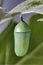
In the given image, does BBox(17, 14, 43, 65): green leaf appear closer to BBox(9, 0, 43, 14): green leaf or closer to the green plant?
the green plant

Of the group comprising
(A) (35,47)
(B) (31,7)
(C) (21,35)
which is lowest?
(A) (35,47)

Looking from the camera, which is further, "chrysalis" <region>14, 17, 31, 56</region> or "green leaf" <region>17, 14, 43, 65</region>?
"green leaf" <region>17, 14, 43, 65</region>

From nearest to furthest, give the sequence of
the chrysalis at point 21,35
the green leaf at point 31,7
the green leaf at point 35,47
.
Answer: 1. the green leaf at point 31,7
2. the chrysalis at point 21,35
3. the green leaf at point 35,47

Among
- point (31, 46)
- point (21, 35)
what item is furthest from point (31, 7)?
point (31, 46)

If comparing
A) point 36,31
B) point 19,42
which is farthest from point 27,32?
point 36,31

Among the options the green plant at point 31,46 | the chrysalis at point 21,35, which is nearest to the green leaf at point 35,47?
the green plant at point 31,46

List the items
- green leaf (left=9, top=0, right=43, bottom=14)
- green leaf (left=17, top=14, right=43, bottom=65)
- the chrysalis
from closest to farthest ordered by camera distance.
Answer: green leaf (left=9, top=0, right=43, bottom=14)
the chrysalis
green leaf (left=17, top=14, right=43, bottom=65)

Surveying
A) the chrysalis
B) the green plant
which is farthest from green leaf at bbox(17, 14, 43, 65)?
the chrysalis

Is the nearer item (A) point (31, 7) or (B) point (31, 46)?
(A) point (31, 7)

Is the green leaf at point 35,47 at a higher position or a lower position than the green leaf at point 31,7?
lower

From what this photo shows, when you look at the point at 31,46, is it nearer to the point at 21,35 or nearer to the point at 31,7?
the point at 21,35

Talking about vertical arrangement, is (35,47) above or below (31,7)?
below

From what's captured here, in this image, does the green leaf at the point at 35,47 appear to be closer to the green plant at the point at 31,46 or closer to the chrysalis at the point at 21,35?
the green plant at the point at 31,46

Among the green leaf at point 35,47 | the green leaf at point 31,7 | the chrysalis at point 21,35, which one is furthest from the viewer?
the green leaf at point 35,47
